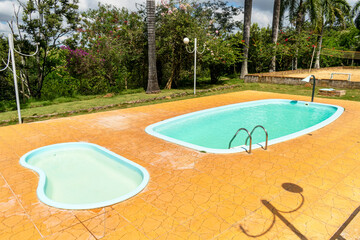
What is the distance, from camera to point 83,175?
5.72 m

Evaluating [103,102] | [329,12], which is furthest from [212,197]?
[329,12]

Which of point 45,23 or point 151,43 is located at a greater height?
point 45,23

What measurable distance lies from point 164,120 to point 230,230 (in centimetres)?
607

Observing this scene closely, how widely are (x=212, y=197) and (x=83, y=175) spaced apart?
3233 millimetres

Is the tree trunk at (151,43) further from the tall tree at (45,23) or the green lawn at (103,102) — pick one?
the tall tree at (45,23)

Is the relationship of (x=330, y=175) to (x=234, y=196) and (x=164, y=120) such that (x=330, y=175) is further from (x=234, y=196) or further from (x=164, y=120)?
(x=164, y=120)

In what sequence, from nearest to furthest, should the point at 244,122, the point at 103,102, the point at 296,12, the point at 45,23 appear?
the point at 244,122 < the point at 103,102 < the point at 45,23 < the point at 296,12

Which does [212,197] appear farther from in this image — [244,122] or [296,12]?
[296,12]

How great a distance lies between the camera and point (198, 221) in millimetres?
3473

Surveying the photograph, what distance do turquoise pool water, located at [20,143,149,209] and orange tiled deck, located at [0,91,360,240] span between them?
20cm

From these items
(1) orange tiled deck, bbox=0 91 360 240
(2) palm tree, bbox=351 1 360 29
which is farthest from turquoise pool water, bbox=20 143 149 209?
(2) palm tree, bbox=351 1 360 29

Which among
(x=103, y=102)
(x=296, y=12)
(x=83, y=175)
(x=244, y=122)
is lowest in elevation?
(x=83, y=175)

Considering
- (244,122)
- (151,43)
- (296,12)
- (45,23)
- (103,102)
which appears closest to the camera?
(244,122)

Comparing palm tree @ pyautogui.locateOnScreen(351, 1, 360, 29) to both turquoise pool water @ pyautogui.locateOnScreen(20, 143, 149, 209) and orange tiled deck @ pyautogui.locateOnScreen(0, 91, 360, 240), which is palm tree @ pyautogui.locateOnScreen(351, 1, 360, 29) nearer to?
orange tiled deck @ pyautogui.locateOnScreen(0, 91, 360, 240)
